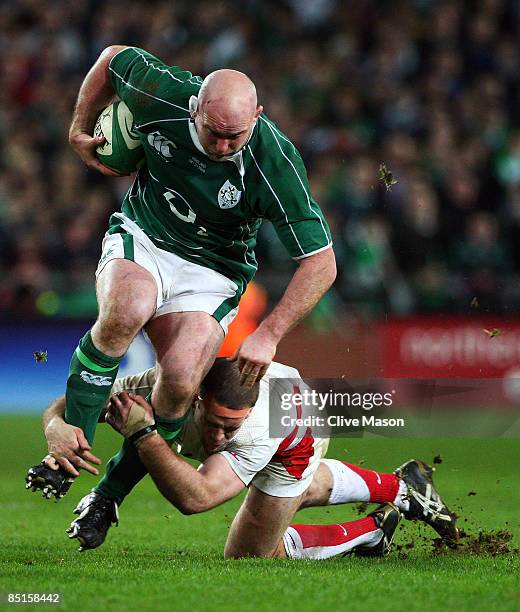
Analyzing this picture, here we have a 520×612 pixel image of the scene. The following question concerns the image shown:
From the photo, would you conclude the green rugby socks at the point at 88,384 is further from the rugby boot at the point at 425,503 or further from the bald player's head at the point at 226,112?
the rugby boot at the point at 425,503

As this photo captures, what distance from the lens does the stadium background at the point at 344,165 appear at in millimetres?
11070

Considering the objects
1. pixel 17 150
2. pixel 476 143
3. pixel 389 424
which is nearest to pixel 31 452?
pixel 389 424

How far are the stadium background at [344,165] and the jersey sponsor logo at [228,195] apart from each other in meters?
2.19

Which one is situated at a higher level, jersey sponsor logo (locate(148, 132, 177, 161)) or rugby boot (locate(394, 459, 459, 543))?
jersey sponsor logo (locate(148, 132, 177, 161))

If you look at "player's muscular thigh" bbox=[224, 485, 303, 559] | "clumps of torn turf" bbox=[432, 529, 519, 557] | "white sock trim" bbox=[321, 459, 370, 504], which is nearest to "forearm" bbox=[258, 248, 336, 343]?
"player's muscular thigh" bbox=[224, 485, 303, 559]

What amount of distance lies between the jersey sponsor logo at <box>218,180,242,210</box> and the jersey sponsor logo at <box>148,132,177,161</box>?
0.31 metres

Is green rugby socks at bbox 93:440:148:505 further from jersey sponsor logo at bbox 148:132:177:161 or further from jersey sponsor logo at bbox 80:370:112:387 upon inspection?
jersey sponsor logo at bbox 148:132:177:161

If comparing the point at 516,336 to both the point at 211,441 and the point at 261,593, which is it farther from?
the point at 261,593

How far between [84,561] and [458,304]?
645 centimetres

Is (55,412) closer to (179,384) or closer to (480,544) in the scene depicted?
(179,384)

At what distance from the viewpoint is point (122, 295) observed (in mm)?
5387

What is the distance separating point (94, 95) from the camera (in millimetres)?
6035

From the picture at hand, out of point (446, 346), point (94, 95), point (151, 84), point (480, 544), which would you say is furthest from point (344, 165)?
point (151, 84)

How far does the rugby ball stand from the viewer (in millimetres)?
5816
